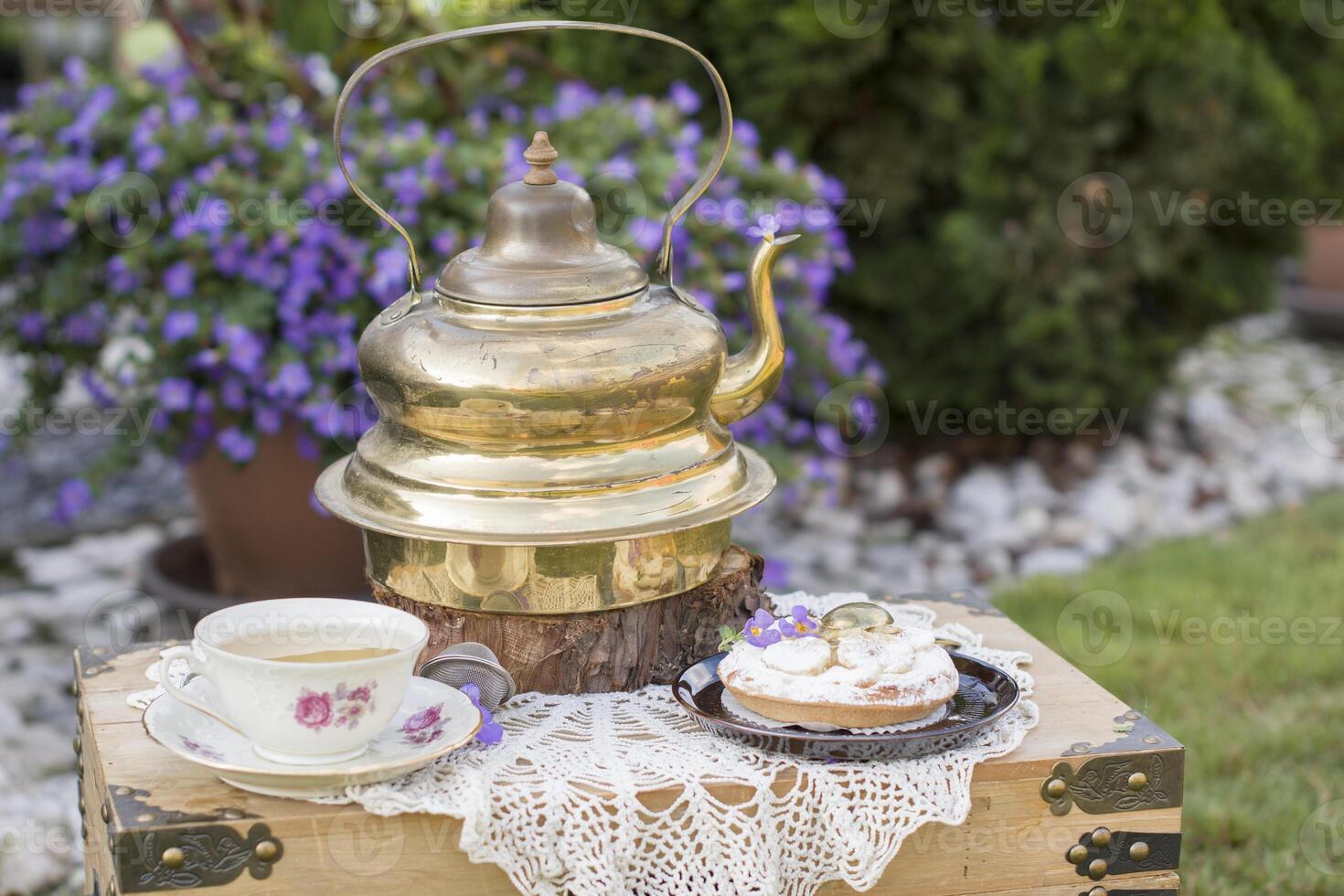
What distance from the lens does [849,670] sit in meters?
1.80

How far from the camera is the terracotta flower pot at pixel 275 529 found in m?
3.57

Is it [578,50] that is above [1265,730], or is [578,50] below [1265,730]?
above

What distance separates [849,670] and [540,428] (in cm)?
49

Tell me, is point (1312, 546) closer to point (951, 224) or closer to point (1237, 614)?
point (1237, 614)

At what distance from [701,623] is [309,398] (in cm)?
149

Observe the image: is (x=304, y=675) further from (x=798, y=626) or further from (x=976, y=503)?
(x=976, y=503)

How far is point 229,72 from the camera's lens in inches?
152

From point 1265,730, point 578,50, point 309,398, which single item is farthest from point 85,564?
point 1265,730

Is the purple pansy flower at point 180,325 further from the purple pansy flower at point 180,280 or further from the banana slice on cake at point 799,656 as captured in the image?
the banana slice on cake at point 799,656

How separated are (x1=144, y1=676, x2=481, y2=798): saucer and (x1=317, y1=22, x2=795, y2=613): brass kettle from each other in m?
0.19

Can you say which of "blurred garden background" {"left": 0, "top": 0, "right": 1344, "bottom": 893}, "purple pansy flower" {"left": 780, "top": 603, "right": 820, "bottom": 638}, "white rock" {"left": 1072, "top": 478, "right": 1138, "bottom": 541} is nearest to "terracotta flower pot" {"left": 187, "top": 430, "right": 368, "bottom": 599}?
"blurred garden background" {"left": 0, "top": 0, "right": 1344, "bottom": 893}

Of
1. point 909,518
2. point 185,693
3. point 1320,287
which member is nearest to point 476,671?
point 185,693

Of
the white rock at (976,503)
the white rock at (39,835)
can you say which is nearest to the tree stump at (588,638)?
the white rock at (39,835)

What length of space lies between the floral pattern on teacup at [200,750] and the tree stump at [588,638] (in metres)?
0.37
